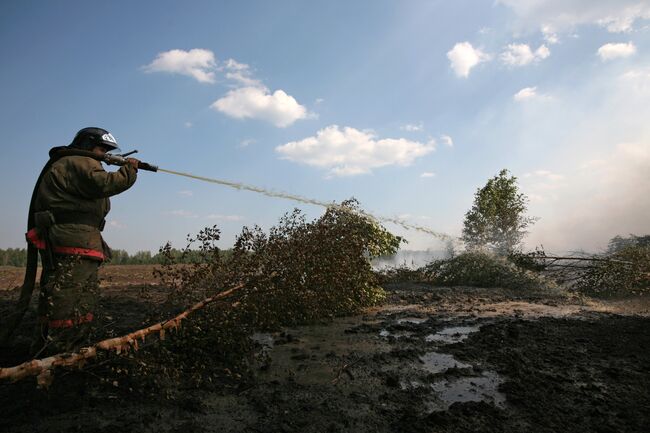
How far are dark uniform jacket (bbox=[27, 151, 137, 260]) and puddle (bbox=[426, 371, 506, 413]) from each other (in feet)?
12.7

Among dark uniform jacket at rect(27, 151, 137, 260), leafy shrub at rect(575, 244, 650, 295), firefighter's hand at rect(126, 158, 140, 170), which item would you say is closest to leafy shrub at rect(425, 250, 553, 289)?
leafy shrub at rect(575, 244, 650, 295)

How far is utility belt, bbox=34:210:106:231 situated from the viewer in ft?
14.8

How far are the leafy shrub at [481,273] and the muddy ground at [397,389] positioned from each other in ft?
→ 18.4

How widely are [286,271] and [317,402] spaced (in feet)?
7.45

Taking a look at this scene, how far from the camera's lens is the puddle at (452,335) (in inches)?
231

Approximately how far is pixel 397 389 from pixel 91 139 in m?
4.33

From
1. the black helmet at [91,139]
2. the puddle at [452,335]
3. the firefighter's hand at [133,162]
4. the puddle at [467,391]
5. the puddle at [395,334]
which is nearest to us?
the puddle at [467,391]

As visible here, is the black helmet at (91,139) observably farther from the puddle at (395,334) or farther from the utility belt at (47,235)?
the puddle at (395,334)

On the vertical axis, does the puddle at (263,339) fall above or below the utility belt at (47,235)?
below

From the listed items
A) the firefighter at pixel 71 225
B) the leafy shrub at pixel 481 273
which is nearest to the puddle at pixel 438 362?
the firefighter at pixel 71 225

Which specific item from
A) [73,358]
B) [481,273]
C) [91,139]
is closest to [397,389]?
[73,358]

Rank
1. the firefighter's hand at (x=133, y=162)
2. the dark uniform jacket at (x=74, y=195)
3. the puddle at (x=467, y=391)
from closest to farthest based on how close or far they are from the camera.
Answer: the puddle at (x=467, y=391)
the dark uniform jacket at (x=74, y=195)
the firefighter's hand at (x=133, y=162)

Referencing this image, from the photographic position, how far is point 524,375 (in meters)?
4.34

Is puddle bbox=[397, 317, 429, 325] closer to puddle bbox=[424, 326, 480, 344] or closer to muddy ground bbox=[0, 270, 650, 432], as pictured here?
muddy ground bbox=[0, 270, 650, 432]
